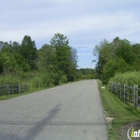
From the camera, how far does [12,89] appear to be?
24.0 metres

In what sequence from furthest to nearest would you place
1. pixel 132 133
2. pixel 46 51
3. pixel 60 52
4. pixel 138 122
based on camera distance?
pixel 60 52
pixel 46 51
pixel 138 122
pixel 132 133

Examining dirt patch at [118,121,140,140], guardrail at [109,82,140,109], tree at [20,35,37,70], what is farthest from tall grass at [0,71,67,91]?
tree at [20,35,37,70]

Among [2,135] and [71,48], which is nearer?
[2,135]

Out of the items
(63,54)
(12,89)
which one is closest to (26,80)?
(12,89)

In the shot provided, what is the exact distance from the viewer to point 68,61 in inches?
3393

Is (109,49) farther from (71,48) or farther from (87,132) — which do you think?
(87,132)

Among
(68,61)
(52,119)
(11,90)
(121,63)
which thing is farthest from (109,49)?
(52,119)

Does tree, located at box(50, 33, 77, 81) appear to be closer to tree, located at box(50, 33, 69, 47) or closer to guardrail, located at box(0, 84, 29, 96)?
tree, located at box(50, 33, 69, 47)

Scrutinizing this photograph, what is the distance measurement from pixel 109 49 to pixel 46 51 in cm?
2103

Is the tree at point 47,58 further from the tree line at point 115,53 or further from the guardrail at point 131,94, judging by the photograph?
the guardrail at point 131,94

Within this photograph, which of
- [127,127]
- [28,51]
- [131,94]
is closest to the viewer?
[127,127]

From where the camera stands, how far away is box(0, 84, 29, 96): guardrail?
22553 millimetres

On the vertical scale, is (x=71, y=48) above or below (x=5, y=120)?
above

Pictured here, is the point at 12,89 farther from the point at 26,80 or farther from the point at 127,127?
the point at 127,127
